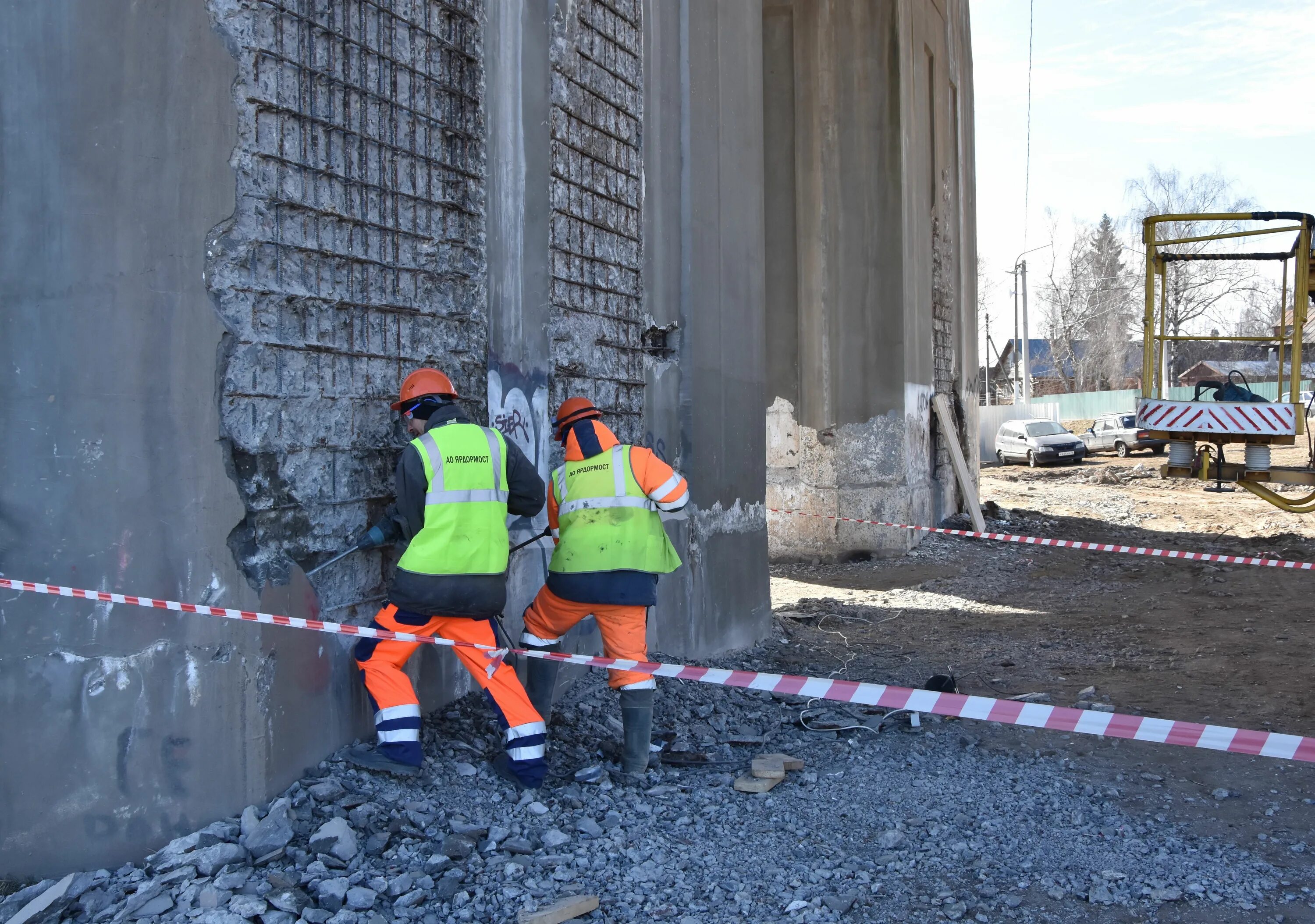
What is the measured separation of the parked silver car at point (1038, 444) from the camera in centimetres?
2917

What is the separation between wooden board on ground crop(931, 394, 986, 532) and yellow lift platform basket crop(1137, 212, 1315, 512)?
16.2 feet

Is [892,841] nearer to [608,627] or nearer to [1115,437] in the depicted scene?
[608,627]

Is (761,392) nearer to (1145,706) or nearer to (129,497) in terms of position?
(1145,706)

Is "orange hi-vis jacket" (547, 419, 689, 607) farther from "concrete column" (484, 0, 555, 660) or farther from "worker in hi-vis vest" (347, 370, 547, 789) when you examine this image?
"concrete column" (484, 0, 555, 660)

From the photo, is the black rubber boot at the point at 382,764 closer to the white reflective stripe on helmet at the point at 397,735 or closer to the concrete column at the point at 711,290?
the white reflective stripe on helmet at the point at 397,735

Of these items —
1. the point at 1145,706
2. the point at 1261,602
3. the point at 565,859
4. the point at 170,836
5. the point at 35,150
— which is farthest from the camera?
the point at 1261,602

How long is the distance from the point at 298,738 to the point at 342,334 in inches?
64.0

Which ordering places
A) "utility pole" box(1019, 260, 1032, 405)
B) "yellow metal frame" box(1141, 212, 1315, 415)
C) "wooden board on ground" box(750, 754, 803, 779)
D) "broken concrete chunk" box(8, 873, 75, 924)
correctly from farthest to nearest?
"utility pole" box(1019, 260, 1032, 405) < "yellow metal frame" box(1141, 212, 1315, 415) < "wooden board on ground" box(750, 754, 803, 779) < "broken concrete chunk" box(8, 873, 75, 924)

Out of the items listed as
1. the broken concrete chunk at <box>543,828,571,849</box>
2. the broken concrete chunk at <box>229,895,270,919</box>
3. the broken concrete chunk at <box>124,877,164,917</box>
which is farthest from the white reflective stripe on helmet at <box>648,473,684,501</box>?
the broken concrete chunk at <box>124,877,164,917</box>

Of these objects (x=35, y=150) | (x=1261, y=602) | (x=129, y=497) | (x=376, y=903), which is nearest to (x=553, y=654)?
(x=376, y=903)

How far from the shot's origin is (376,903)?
3557 mm

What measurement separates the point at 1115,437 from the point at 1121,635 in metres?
24.4

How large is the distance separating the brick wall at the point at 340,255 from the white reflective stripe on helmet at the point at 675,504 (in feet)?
3.41

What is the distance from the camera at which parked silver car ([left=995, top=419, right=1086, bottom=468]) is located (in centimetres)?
2917
